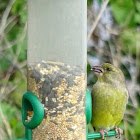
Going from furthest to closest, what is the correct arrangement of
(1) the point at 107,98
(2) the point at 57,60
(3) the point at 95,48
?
(3) the point at 95,48
(1) the point at 107,98
(2) the point at 57,60

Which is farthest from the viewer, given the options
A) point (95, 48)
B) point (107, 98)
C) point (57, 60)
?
point (95, 48)

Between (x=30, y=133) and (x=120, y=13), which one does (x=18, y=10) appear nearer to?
(x=120, y=13)

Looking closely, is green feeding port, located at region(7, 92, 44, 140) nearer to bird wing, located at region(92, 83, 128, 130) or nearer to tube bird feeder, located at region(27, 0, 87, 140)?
tube bird feeder, located at region(27, 0, 87, 140)

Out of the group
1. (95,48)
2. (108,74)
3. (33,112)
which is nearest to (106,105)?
(108,74)

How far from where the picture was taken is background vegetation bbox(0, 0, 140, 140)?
24.3 ft

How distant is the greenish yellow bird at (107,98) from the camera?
17.9 ft

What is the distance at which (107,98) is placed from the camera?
5488 mm

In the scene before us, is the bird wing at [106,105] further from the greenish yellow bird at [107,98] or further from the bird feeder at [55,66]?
the bird feeder at [55,66]

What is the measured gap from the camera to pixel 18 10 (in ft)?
24.7

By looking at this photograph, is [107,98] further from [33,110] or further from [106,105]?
[33,110]

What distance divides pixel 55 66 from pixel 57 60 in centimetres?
4

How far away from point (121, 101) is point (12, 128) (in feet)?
6.86

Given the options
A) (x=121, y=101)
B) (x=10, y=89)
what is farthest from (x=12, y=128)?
(x=121, y=101)

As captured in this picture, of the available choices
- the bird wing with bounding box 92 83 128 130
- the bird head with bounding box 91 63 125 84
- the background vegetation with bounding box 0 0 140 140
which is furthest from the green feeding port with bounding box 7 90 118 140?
the background vegetation with bounding box 0 0 140 140
